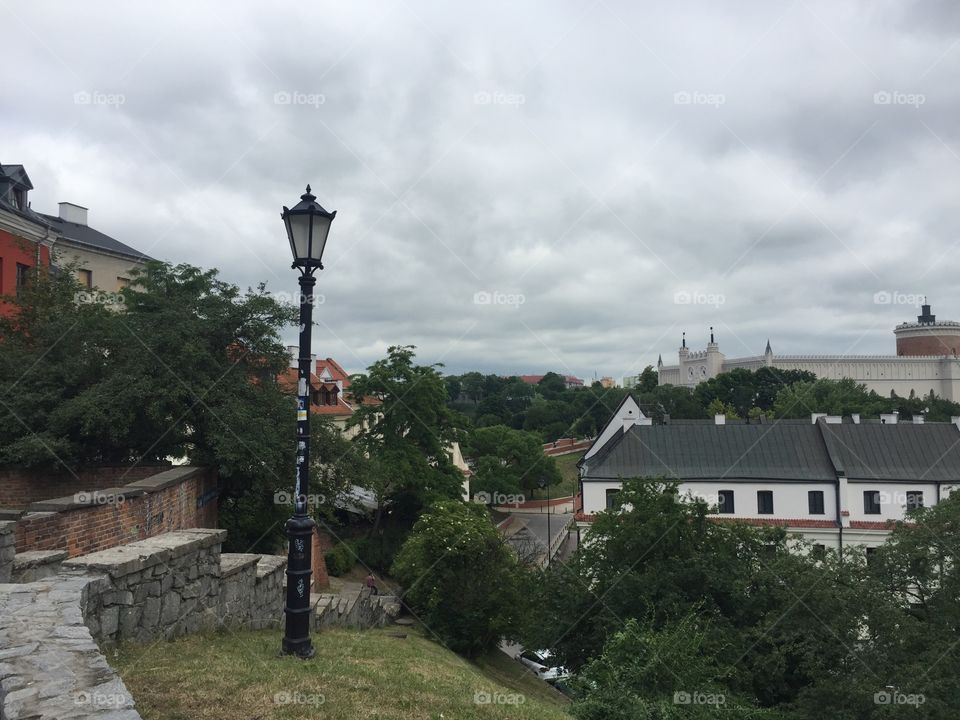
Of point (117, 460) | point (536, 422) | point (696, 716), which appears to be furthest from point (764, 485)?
point (536, 422)

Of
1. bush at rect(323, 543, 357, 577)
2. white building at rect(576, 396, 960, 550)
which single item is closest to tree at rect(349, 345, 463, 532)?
bush at rect(323, 543, 357, 577)

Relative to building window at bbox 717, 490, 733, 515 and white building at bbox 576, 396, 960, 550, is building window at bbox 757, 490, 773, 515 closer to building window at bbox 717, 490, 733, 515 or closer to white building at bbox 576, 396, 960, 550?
white building at bbox 576, 396, 960, 550

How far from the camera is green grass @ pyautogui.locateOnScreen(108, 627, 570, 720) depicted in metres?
5.39

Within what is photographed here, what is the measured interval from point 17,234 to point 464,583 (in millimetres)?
18364

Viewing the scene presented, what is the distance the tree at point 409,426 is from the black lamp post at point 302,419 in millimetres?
22195

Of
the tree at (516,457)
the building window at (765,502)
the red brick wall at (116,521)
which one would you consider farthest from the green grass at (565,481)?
the red brick wall at (116,521)

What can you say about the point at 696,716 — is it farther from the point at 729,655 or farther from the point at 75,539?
the point at 75,539

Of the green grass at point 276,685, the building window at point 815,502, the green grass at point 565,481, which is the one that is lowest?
the green grass at point 565,481

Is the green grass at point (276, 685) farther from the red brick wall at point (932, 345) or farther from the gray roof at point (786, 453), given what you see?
the red brick wall at point (932, 345)

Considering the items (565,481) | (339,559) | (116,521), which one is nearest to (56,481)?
(116,521)

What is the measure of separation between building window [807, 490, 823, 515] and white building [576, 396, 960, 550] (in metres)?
0.04

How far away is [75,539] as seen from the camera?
9430 millimetres

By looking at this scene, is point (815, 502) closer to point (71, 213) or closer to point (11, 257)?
point (11, 257)

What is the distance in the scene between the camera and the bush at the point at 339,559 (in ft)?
76.5
